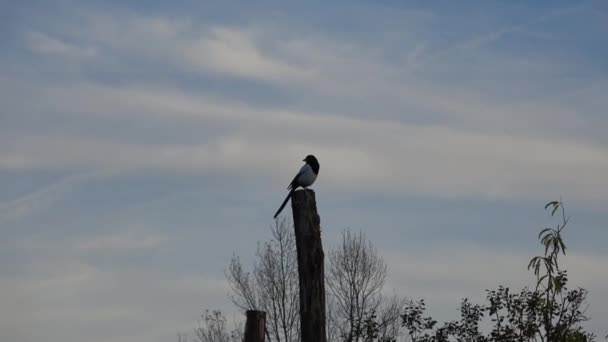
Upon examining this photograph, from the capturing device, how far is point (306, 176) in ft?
43.1

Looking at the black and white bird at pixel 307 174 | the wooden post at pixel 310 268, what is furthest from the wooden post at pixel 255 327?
the black and white bird at pixel 307 174

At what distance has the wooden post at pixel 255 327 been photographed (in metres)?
8.97

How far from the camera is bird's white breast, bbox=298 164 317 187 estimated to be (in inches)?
512

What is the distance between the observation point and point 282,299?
28.9 m

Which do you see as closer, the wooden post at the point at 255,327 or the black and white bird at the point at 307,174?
the wooden post at the point at 255,327

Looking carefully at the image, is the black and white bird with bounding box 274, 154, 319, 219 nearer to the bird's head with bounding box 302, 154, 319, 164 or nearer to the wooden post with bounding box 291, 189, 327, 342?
the bird's head with bounding box 302, 154, 319, 164

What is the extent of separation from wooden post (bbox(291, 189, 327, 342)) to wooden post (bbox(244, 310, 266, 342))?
0.38 meters

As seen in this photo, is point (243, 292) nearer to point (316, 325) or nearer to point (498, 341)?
point (498, 341)

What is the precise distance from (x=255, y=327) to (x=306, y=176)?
4.42m

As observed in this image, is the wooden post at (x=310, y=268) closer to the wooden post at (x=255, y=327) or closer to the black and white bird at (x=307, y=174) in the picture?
the wooden post at (x=255, y=327)

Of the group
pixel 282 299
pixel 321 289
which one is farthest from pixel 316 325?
pixel 282 299

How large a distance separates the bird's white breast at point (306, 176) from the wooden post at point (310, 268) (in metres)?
3.47

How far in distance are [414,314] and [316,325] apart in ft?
37.5

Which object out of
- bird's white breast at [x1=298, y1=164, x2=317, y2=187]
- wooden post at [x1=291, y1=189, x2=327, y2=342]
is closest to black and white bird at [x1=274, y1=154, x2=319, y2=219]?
bird's white breast at [x1=298, y1=164, x2=317, y2=187]
